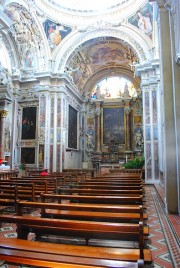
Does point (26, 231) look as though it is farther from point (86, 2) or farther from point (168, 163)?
point (86, 2)

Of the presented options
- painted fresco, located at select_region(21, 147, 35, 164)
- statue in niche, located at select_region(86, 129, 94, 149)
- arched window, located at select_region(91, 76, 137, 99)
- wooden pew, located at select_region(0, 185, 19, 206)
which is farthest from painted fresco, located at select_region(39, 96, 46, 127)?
wooden pew, located at select_region(0, 185, 19, 206)

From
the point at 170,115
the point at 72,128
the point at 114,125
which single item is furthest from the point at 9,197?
the point at 114,125

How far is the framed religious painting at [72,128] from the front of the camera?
18.4 m

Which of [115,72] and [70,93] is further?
→ [115,72]

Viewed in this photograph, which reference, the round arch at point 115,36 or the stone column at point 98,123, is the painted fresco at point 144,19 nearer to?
the round arch at point 115,36

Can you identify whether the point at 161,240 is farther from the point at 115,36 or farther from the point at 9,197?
the point at 115,36

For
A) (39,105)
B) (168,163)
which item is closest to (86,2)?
(39,105)

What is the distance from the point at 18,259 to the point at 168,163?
4.69 metres

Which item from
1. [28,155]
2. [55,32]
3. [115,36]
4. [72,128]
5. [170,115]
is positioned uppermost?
[55,32]

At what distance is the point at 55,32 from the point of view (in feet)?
54.0

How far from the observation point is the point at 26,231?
2.69 metres

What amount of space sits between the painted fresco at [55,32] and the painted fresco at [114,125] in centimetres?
811

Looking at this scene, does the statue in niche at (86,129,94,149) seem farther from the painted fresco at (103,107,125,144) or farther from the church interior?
the painted fresco at (103,107,125,144)

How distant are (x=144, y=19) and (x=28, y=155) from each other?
40.7 ft
